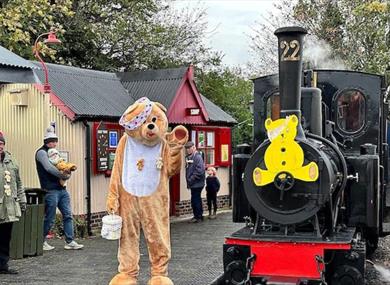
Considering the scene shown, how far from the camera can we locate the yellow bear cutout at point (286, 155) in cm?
596

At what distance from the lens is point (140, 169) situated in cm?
640

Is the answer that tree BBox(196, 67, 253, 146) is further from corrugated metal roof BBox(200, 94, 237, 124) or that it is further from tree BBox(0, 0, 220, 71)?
corrugated metal roof BBox(200, 94, 237, 124)

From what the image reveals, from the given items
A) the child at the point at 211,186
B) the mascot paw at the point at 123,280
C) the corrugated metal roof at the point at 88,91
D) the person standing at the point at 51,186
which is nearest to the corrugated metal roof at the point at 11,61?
the person standing at the point at 51,186

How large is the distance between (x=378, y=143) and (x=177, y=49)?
1633 cm

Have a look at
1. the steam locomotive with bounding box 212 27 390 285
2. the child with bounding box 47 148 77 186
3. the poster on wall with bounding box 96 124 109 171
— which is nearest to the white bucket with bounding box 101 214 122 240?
the steam locomotive with bounding box 212 27 390 285

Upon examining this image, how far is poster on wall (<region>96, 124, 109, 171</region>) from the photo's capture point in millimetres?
11188

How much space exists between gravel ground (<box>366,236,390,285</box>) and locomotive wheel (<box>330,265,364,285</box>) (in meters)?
1.98

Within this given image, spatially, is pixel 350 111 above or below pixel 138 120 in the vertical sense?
above

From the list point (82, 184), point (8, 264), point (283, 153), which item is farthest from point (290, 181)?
point (82, 184)

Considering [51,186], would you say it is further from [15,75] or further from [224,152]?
[224,152]

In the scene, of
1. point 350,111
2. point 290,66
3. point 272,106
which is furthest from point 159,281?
point 350,111

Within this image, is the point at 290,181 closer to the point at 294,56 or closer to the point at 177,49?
the point at 294,56

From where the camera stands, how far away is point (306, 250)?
595 centimetres

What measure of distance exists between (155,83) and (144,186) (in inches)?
291
